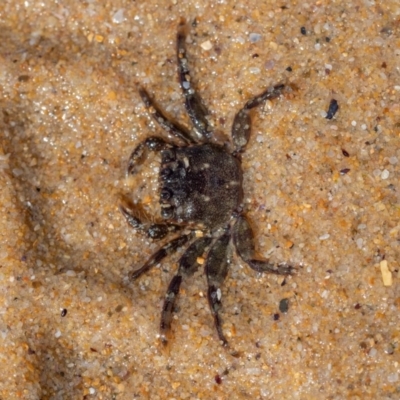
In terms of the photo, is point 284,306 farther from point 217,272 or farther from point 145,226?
point 145,226

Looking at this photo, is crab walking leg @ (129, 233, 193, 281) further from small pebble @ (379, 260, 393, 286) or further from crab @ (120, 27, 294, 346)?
small pebble @ (379, 260, 393, 286)

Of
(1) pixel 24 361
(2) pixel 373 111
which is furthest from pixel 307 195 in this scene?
(1) pixel 24 361

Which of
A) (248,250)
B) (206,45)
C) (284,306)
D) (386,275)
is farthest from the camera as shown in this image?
(206,45)

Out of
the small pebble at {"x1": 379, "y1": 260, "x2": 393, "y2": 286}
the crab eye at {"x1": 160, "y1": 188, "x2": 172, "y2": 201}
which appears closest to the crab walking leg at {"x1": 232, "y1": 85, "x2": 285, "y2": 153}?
the crab eye at {"x1": 160, "y1": 188, "x2": 172, "y2": 201}

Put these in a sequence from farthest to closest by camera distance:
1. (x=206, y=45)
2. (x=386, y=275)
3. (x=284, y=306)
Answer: (x=206, y=45)
(x=284, y=306)
(x=386, y=275)

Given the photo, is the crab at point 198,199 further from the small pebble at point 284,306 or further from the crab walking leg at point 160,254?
the small pebble at point 284,306

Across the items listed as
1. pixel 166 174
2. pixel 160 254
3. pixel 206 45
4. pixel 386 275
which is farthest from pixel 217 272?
pixel 206 45
